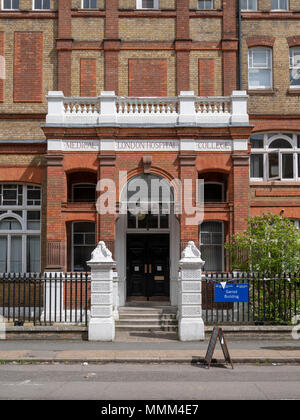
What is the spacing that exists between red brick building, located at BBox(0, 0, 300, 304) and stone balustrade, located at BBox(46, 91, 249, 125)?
0.04 m

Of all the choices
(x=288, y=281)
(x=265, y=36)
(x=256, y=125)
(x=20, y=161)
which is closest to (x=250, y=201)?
(x=256, y=125)

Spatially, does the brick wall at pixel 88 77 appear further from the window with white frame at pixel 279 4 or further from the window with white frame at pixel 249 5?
the window with white frame at pixel 279 4

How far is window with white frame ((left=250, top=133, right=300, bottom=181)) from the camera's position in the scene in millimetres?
22422

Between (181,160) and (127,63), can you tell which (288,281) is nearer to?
(181,160)

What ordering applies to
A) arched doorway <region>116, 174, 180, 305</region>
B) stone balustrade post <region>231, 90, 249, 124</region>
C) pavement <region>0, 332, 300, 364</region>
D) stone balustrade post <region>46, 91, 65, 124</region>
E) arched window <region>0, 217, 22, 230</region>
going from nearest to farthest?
pavement <region>0, 332, 300, 364</region>, stone balustrade post <region>46, 91, 65, 124</region>, stone balustrade post <region>231, 90, 249, 124</region>, arched doorway <region>116, 174, 180, 305</region>, arched window <region>0, 217, 22, 230</region>

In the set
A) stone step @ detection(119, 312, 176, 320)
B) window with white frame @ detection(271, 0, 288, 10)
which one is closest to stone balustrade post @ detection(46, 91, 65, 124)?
stone step @ detection(119, 312, 176, 320)

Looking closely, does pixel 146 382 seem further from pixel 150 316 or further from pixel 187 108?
pixel 187 108

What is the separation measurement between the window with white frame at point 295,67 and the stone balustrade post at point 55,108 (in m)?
9.08

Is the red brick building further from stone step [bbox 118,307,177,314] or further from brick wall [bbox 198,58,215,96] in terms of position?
stone step [bbox 118,307,177,314]

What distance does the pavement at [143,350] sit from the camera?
538 inches

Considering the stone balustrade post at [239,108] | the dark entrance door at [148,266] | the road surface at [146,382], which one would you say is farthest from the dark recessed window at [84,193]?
the road surface at [146,382]

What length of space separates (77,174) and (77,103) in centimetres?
264

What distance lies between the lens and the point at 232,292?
16.9 m

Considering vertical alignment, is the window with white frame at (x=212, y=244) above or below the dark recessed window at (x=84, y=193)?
below
